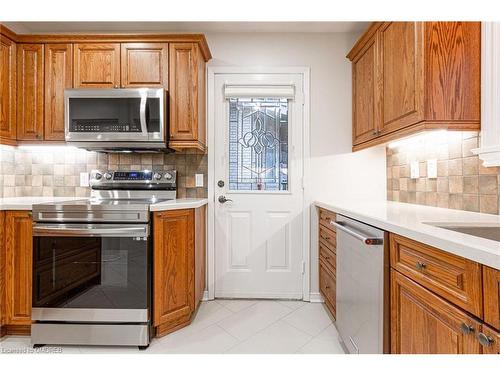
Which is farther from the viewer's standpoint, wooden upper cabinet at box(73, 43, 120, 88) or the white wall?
the white wall

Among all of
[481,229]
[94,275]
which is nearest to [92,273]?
[94,275]

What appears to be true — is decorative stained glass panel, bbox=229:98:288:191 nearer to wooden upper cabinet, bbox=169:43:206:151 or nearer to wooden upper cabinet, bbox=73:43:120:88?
wooden upper cabinet, bbox=169:43:206:151

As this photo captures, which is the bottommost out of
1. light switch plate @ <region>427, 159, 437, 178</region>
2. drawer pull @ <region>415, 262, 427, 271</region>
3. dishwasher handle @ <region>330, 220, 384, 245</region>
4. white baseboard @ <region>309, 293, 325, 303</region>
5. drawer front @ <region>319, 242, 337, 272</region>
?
white baseboard @ <region>309, 293, 325, 303</region>

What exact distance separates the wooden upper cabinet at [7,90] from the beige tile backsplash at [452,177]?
315 cm

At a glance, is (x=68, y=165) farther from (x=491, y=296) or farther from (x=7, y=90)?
(x=491, y=296)

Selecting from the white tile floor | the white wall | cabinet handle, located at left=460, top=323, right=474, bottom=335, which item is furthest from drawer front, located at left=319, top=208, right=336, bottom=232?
cabinet handle, located at left=460, top=323, right=474, bottom=335

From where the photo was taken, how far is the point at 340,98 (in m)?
2.49

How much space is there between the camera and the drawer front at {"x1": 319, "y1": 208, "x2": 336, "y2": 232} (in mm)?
1959

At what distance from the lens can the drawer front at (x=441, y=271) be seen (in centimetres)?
74

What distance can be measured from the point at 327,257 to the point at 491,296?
1471mm

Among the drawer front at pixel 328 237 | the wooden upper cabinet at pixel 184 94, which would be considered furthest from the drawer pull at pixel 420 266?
the wooden upper cabinet at pixel 184 94

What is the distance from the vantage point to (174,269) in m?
1.89

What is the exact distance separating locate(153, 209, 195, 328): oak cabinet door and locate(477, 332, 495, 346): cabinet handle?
1.62 metres

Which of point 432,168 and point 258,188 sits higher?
point 432,168
